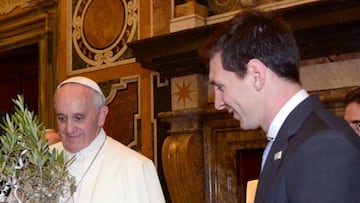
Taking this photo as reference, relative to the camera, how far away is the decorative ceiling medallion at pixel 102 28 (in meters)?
6.02

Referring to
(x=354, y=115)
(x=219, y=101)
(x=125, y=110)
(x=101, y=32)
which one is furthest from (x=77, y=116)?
(x=101, y=32)

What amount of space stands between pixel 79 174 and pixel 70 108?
38 cm

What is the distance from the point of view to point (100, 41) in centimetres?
623

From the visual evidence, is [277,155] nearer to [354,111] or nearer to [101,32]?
[354,111]

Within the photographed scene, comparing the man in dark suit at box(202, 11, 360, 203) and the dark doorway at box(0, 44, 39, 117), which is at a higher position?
the dark doorway at box(0, 44, 39, 117)

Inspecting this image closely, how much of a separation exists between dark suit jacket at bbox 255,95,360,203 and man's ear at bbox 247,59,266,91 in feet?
0.37

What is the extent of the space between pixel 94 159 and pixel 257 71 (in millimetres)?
1872

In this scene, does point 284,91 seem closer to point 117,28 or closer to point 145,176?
point 145,176

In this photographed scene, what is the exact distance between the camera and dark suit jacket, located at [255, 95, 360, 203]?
145 cm

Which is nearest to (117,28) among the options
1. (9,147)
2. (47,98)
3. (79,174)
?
(47,98)

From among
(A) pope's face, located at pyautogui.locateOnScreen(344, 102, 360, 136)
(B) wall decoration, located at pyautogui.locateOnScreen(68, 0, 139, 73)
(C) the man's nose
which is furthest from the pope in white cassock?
(B) wall decoration, located at pyautogui.locateOnScreen(68, 0, 139, 73)

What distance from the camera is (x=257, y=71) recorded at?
1.72 meters

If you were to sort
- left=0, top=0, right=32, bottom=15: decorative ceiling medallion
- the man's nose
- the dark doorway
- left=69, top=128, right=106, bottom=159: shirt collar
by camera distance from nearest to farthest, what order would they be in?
the man's nose < left=69, top=128, right=106, bottom=159: shirt collar < left=0, top=0, right=32, bottom=15: decorative ceiling medallion < the dark doorway

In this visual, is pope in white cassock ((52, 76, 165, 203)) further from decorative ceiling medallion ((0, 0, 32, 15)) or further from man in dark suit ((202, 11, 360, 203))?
decorative ceiling medallion ((0, 0, 32, 15))
